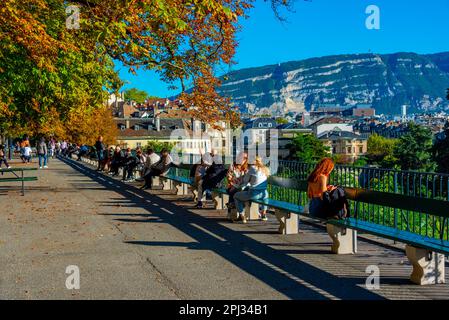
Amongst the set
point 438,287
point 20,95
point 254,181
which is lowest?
point 438,287

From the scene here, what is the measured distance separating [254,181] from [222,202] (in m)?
3.09

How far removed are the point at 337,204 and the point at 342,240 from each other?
583 millimetres

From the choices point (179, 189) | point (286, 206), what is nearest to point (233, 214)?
point (286, 206)

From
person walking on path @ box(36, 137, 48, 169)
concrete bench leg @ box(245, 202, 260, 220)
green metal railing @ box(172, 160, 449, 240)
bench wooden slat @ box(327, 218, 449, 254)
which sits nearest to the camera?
bench wooden slat @ box(327, 218, 449, 254)

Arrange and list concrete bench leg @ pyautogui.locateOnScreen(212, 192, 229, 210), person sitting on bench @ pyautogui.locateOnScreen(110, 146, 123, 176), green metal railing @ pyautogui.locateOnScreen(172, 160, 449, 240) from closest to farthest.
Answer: green metal railing @ pyautogui.locateOnScreen(172, 160, 449, 240)
concrete bench leg @ pyautogui.locateOnScreen(212, 192, 229, 210)
person sitting on bench @ pyautogui.locateOnScreen(110, 146, 123, 176)

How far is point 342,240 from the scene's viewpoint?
376 inches

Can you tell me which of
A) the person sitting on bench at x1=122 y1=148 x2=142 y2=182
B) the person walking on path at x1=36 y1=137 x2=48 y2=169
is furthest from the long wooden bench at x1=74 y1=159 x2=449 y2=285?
the person walking on path at x1=36 y1=137 x2=48 y2=169

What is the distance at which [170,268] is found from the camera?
8.39 metres

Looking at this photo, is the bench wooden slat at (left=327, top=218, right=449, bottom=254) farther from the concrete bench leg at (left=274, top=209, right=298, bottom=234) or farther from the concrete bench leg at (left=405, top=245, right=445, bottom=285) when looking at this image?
the concrete bench leg at (left=274, top=209, right=298, bottom=234)

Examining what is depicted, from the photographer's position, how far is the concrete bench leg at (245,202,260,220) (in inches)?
530

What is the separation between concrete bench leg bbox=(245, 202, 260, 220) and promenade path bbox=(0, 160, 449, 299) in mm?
370

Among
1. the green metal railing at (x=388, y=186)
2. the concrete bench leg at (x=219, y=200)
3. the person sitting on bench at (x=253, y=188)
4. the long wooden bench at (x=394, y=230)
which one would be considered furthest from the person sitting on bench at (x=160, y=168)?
the long wooden bench at (x=394, y=230)
